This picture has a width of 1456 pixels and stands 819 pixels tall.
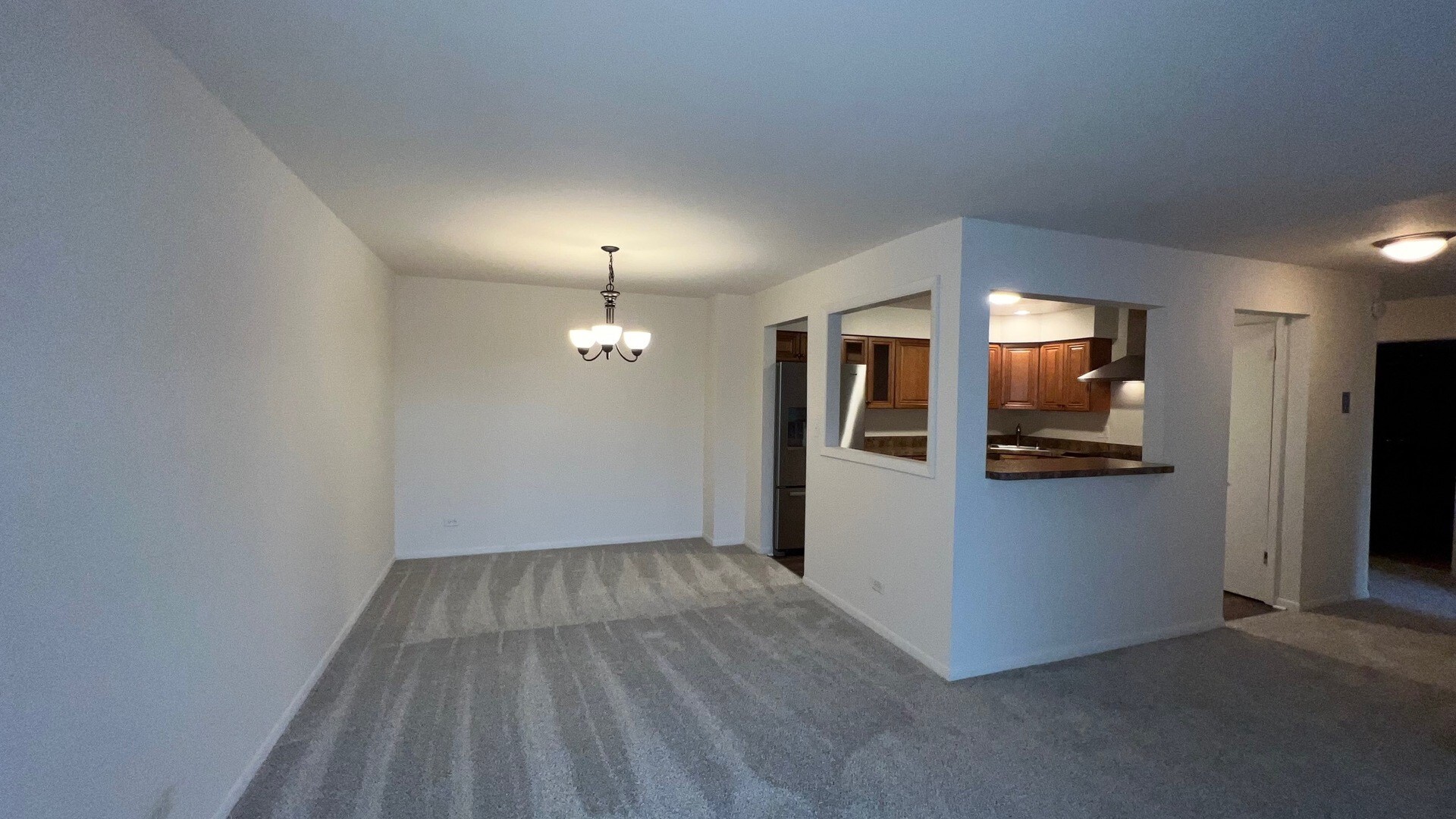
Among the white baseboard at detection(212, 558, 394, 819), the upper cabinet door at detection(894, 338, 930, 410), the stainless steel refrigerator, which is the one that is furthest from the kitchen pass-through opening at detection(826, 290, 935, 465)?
the white baseboard at detection(212, 558, 394, 819)

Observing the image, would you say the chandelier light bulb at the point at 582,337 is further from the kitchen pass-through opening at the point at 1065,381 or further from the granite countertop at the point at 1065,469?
the kitchen pass-through opening at the point at 1065,381

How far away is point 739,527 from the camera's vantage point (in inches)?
235

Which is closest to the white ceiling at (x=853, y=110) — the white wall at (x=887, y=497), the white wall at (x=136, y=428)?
the white wall at (x=136, y=428)

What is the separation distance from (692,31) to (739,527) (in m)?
4.89

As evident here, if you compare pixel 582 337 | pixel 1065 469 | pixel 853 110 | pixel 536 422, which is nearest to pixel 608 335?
pixel 582 337

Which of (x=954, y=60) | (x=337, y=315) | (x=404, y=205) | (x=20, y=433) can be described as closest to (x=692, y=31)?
(x=954, y=60)

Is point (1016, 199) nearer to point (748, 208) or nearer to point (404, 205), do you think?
point (748, 208)

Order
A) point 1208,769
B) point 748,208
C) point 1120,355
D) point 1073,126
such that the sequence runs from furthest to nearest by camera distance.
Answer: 1. point 1120,355
2. point 748,208
3. point 1208,769
4. point 1073,126

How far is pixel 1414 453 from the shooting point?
6.27 meters

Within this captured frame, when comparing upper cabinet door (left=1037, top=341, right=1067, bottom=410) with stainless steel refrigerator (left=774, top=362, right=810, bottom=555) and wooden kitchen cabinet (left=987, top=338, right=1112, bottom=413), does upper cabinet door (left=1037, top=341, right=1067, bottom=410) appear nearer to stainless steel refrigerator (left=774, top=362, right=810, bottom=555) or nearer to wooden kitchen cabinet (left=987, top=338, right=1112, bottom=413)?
wooden kitchen cabinet (left=987, top=338, right=1112, bottom=413)

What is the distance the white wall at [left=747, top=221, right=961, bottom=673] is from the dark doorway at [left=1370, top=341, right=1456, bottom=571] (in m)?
5.91

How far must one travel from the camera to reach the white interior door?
440cm

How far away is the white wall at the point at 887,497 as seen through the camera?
3.25m

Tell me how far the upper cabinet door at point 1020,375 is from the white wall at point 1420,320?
102 inches
